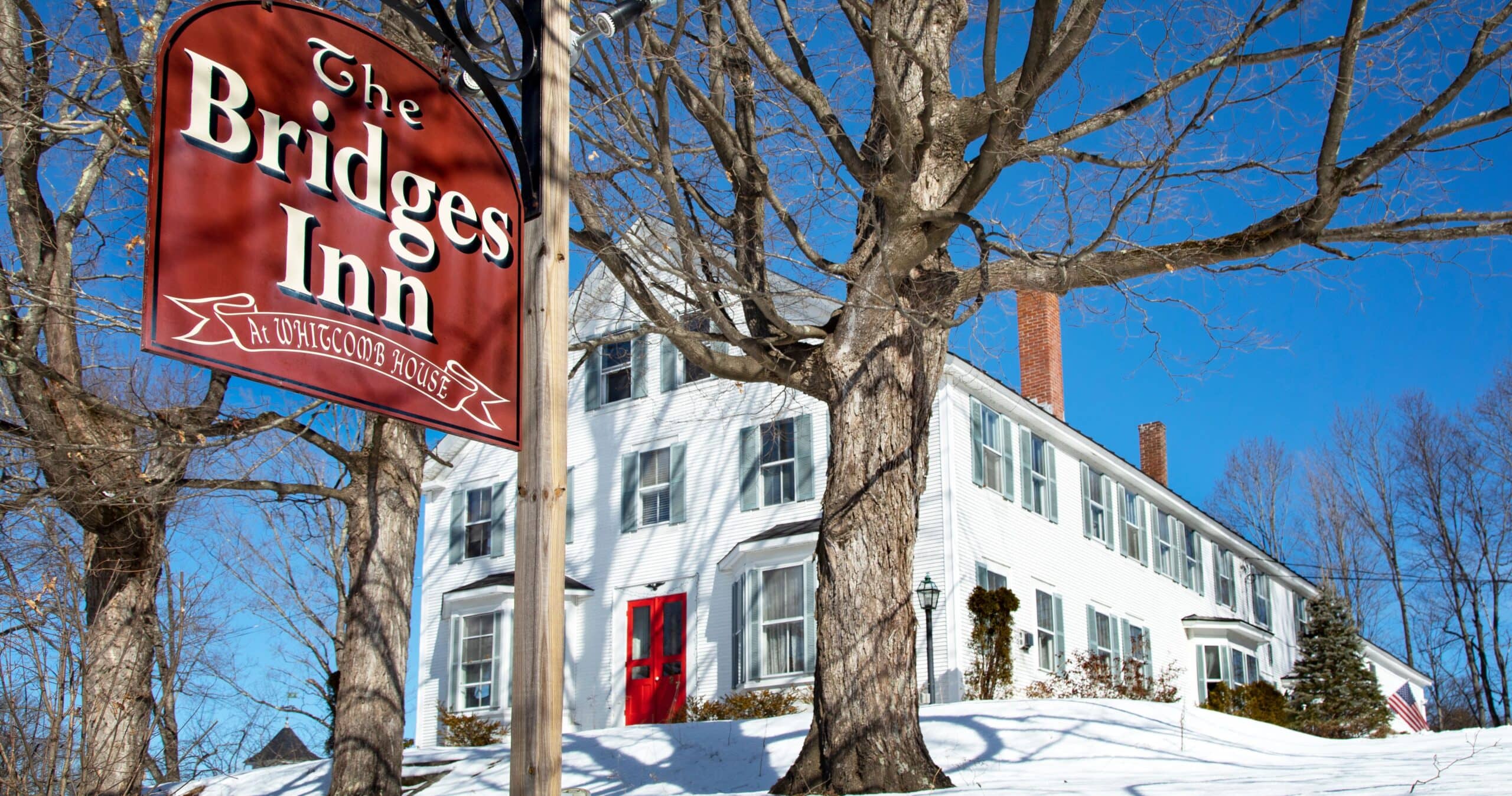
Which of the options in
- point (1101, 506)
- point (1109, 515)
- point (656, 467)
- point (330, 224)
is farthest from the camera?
point (1109, 515)

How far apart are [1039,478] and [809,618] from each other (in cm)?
544

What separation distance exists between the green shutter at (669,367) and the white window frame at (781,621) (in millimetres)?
3984

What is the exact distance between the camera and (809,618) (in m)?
17.7

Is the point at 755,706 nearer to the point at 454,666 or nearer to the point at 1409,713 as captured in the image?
the point at 454,666

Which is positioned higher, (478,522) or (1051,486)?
(1051,486)

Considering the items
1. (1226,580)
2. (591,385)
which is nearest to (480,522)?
(591,385)

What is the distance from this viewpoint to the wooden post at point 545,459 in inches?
151

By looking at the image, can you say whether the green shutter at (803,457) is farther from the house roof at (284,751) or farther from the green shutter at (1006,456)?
the house roof at (284,751)

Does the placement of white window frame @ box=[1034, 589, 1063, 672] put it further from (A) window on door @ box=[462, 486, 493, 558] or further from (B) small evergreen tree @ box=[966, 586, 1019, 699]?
(A) window on door @ box=[462, 486, 493, 558]

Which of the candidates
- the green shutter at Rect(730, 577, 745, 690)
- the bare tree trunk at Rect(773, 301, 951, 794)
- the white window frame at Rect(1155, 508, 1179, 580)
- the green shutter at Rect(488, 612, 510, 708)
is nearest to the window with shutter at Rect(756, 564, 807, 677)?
the green shutter at Rect(730, 577, 745, 690)

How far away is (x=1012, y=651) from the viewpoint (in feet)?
61.1

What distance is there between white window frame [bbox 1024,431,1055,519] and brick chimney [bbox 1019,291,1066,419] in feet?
3.83

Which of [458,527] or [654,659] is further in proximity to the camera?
[458,527]

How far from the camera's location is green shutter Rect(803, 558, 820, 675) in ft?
57.5
